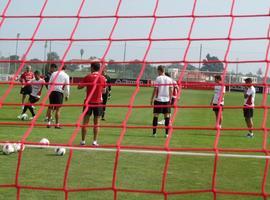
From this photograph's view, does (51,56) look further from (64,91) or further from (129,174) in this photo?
(129,174)

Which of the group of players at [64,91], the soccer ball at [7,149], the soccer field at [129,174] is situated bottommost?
the soccer field at [129,174]

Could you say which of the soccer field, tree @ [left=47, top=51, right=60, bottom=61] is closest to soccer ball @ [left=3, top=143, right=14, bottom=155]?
the soccer field

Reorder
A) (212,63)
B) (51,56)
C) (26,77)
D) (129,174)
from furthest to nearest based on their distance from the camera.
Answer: (26,77) → (51,56) → (129,174) → (212,63)

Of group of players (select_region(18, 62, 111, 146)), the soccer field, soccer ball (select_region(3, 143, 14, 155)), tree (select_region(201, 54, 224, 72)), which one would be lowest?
the soccer field

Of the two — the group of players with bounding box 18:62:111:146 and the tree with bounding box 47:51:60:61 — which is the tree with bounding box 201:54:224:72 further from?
the tree with bounding box 47:51:60:61

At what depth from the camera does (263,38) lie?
5.11 meters

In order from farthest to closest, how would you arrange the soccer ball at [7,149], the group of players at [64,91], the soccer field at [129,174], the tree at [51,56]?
1. the tree at [51,56]
2. the group of players at [64,91]
3. the soccer ball at [7,149]
4. the soccer field at [129,174]

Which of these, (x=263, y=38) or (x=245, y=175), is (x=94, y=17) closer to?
(x=263, y=38)

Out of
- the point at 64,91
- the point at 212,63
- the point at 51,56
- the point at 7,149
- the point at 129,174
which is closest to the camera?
the point at 212,63

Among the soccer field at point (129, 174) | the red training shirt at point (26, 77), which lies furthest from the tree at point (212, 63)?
the red training shirt at point (26, 77)

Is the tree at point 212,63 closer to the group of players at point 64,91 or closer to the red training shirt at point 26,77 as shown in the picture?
the group of players at point 64,91

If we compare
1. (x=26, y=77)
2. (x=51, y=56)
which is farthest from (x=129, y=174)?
(x=26, y=77)

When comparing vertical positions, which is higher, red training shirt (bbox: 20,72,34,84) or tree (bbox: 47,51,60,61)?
tree (bbox: 47,51,60,61)

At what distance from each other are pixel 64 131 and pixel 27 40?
273 inches
